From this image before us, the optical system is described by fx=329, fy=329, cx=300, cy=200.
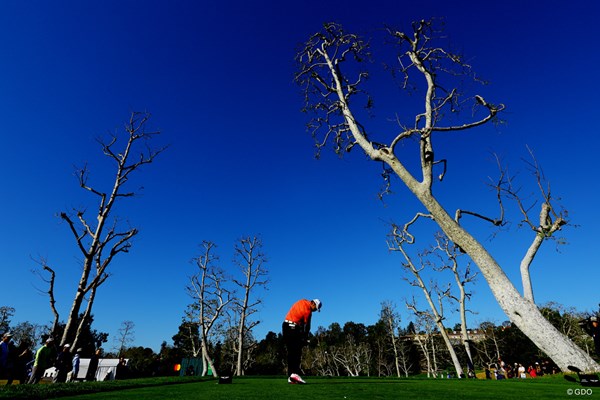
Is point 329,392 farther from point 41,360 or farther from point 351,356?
point 351,356

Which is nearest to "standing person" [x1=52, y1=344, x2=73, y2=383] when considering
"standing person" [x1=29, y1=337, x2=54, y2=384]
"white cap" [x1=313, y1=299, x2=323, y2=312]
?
"standing person" [x1=29, y1=337, x2=54, y2=384]

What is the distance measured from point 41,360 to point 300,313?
9.99 m

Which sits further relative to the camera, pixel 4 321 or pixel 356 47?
pixel 4 321

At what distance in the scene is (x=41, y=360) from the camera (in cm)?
1080

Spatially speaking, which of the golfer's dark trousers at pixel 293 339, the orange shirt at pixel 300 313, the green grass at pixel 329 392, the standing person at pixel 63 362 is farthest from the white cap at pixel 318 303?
the standing person at pixel 63 362

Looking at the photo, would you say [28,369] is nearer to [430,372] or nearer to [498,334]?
[430,372]

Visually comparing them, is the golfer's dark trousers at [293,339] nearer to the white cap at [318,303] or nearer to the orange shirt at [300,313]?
the orange shirt at [300,313]

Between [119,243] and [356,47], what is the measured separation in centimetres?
1168

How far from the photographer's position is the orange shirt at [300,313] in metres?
6.46

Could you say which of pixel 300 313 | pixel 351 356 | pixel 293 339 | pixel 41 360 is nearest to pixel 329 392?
pixel 293 339

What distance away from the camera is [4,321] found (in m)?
52.3

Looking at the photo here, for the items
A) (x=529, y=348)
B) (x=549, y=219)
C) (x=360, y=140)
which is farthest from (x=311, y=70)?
(x=529, y=348)

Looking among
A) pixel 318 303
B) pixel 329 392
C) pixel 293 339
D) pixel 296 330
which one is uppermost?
pixel 318 303

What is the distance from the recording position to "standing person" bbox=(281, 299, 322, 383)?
6.34 metres
